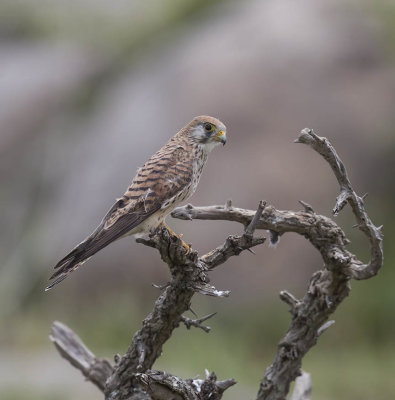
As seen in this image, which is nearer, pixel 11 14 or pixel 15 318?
pixel 15 318

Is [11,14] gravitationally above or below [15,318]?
above

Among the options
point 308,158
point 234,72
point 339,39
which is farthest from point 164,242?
point 339,39

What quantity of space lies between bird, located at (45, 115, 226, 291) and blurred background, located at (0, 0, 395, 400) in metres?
2.59

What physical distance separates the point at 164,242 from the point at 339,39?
582 centimetres

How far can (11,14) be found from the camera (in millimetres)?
11023

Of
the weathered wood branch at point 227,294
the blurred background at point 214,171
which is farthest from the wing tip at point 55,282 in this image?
the blurred background at point 214,171

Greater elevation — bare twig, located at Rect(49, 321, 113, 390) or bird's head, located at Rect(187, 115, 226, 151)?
bird's head, located at Rect(187, 115, 226, 151)

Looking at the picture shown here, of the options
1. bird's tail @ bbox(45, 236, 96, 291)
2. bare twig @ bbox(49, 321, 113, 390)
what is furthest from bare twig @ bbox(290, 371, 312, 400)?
bird's tail @ bbox(45, 236, 96, 291)

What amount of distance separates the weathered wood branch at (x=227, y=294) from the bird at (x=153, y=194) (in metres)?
0.13

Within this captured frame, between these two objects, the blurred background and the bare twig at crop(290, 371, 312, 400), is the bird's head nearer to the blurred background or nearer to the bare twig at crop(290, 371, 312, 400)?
the bare twig at crop(290, 371, 312, 400)

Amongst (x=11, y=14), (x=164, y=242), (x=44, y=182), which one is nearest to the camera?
(x=164, y=242)

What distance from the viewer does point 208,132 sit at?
3811 mm

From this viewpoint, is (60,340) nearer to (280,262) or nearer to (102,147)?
(280,262)

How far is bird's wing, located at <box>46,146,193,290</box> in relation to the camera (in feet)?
10.6
